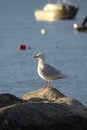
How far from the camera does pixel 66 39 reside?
6241 cm

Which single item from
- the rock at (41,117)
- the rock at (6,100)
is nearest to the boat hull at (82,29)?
the rock at (6,100)

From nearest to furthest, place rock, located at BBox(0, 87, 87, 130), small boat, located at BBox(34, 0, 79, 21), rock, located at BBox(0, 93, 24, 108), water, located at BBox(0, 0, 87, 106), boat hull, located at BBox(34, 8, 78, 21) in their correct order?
rock, located at BBox(0, 87, 87, 130) < rock, located at BBox(0, 93, 24, 108) < water, located at BBox(0, 0, 87, 106) < small boat, located at BBox(34, 0, 79, 21) < boat hull, located at BBox(34, 8, 78, 21)

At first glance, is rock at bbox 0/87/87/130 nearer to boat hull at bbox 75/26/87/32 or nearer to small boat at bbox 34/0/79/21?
boat hull at bbox 75/26/87/32

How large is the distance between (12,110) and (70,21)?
281ft

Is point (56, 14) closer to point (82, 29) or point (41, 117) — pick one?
point (82, 29)

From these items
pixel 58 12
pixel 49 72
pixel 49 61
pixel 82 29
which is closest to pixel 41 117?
pixel 49 72

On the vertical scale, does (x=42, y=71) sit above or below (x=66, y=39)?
below

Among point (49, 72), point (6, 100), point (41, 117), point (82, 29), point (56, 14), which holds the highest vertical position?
point (56, 14)

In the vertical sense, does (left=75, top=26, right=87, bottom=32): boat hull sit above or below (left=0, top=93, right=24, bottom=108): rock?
above

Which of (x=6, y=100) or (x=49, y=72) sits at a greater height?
(x=49, y=72)

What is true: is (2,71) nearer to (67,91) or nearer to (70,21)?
(67,91)

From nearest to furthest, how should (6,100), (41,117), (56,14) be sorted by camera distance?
(41,117), (6,100), (56,14)

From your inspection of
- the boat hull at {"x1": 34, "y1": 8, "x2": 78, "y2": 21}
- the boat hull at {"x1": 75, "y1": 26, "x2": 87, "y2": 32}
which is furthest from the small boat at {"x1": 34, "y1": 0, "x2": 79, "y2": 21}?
the boat hull at {"x1": 75, "y1": 26, "x2": 87, "y2": 32}

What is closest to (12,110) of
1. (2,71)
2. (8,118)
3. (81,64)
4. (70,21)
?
(8,118)
